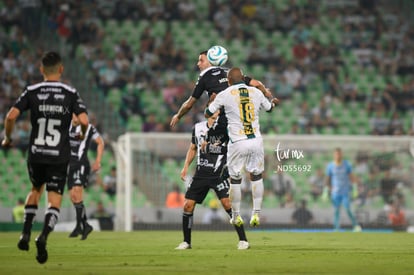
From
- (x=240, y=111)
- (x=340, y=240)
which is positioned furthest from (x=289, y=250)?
(x=340, y=240)

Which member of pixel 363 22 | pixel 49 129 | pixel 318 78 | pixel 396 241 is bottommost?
pixel 396 241

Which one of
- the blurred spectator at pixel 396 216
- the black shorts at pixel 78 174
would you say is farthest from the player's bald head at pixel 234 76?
the blurred spectator at pixel 396 216

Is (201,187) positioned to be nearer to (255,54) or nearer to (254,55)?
(254,55)

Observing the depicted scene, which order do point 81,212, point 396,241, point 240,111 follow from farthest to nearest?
1. point 81,212
2. point 396,241
3. point 240,111

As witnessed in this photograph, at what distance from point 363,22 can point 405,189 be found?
1259cm

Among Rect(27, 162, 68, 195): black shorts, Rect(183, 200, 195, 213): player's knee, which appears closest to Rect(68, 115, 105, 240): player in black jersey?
Rect(183, 200, 195, 213): player's knee

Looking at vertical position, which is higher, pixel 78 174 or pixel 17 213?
pixel 78 174

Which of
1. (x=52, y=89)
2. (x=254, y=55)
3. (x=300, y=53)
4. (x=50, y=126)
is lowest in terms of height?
(x=50, y=126)

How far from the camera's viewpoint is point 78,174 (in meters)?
18.8

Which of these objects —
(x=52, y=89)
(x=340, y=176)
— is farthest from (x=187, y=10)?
(x=52, y=89)

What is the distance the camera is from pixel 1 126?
2973 cm

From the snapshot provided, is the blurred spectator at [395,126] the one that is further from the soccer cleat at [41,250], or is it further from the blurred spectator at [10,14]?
the soccer cleat at [41,250]

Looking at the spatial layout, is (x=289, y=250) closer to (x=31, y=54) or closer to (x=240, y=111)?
(x=240, y=111)

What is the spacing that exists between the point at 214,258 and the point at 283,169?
44.3 ft
